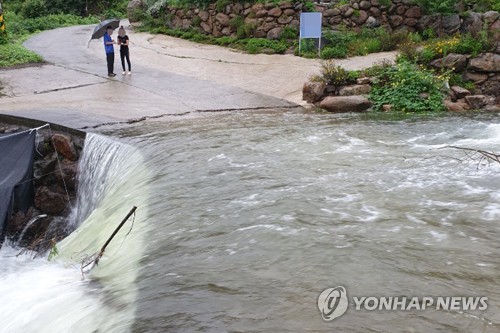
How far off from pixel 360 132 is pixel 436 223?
454cm

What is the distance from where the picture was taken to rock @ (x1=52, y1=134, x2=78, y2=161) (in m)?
10.4

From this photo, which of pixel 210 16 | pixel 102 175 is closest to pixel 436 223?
pixel 102 175

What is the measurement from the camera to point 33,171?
9.84 meters

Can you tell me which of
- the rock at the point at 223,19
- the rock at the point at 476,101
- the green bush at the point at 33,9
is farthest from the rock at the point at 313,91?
the green bush at the point at 33,9

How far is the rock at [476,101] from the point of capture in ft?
42.6

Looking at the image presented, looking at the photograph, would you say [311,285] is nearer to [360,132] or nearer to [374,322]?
[374,322]

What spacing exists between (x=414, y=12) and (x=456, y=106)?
7018mm

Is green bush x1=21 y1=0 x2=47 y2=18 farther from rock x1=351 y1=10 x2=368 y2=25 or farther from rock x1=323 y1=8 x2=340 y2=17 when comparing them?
rock x1=351 y1=10 x2=368 y2=25

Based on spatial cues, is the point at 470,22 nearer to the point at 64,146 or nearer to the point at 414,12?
the point at 414,12

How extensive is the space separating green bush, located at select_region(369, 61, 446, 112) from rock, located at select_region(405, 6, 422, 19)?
5.59 m

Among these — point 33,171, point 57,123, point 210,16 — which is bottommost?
point 33,171

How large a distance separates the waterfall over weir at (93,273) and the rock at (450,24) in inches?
503

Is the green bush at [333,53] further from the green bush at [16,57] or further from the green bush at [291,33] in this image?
the green bush at [16,57]

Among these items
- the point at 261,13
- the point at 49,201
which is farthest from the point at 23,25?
the point at 49,201
